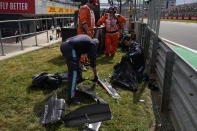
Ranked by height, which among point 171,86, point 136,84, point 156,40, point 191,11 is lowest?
point 136,84

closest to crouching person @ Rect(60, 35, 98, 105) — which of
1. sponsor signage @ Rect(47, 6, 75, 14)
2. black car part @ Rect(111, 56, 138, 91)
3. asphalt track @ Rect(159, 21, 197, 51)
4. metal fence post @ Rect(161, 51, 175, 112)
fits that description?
black car part @ Rect(111, 56, 138, 91)

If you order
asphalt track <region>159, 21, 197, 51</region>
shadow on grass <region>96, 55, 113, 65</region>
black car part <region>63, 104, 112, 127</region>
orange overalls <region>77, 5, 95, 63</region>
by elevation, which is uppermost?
orange overalls <region>77, 5, 95, 63</region>

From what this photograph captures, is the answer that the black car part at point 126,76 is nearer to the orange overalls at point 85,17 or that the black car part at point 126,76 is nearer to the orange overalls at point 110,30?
the orange overalls at point 85,17

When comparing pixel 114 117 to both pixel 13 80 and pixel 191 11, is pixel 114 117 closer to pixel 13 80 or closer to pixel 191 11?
pixel 13 80

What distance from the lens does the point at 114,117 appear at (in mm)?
2967

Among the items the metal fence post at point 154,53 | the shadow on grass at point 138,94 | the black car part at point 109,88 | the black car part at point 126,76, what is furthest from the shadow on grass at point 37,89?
the metal fence post at point 154,53

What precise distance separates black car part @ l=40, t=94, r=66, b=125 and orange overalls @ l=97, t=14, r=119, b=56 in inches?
166

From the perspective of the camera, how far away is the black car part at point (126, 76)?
4.06m

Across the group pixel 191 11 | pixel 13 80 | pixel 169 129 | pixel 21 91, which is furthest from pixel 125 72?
pixel 191 11

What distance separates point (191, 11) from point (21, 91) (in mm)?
42542

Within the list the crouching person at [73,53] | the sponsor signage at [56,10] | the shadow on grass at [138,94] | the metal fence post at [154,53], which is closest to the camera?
the crouching person at [73,53]

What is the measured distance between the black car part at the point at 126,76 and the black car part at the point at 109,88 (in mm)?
227

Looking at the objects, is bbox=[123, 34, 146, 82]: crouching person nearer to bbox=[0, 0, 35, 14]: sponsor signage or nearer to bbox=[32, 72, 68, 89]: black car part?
bbox=[32, 72, 68, 89]: black car part

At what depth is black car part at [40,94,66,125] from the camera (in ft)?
8.98
